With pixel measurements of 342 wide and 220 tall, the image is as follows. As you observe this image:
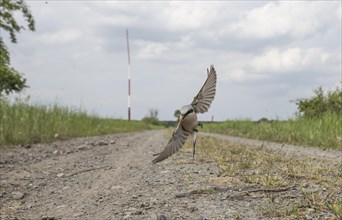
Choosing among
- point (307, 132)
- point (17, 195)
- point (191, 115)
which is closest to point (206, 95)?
point (191, 115)

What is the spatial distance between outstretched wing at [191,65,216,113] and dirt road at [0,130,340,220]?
3.07ft

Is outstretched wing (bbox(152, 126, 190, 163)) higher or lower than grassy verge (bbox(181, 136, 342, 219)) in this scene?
higher

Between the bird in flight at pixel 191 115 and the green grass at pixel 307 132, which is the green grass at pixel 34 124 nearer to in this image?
the green grass at pixel 307 132

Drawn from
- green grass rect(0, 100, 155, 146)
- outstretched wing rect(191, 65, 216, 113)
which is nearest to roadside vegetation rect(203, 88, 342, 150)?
green grass rect(0, 100, 155, 146)

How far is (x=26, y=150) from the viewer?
408 inches

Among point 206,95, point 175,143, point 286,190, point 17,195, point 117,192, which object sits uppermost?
point 206,95

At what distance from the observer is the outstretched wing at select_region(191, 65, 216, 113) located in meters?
2.41

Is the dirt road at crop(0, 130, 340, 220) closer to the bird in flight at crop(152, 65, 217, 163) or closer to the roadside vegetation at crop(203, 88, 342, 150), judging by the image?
the bird in flight at crop(152, 65, 217, 163)

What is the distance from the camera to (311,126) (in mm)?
13688

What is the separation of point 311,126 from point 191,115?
39.6 ft

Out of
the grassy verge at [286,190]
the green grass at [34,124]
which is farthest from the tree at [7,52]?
the grassy verge at [286,190]

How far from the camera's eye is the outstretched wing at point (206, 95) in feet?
7.89

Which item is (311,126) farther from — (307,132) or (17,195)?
(17,195)

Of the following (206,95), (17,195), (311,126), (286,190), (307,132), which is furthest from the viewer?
(311,126)
